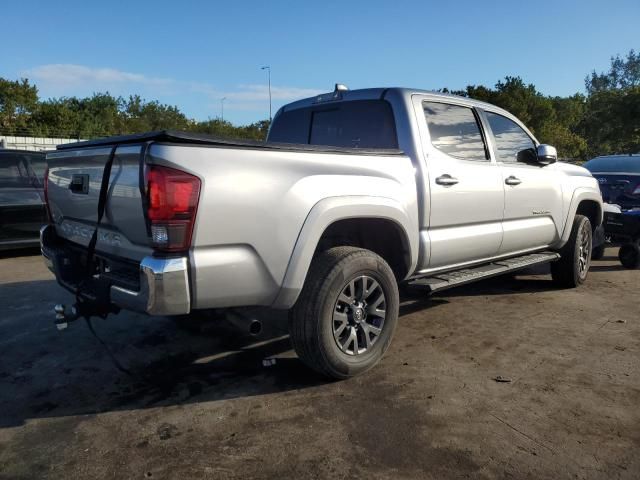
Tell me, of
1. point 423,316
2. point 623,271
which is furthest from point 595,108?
point 423,316

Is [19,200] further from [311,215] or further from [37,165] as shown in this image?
[311,215]

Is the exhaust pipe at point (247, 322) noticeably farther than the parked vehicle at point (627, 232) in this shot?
No

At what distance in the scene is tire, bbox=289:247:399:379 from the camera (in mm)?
3121

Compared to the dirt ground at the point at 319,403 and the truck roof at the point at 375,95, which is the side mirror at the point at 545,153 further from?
the dirt ground at the point at 319,403

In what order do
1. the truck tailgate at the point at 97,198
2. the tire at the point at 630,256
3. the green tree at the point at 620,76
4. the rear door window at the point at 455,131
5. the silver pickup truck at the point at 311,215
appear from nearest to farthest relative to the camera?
the silver pickup truck at the point at 311,215
the truck tailgate at the point at 97,198
the rear door window at the point at 455,131
the tire at the point at 630,256
the green tree at the point at 620,76

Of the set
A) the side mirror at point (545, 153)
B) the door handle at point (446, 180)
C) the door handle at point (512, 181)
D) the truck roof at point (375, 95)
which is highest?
the truck roof at point (375, 95)

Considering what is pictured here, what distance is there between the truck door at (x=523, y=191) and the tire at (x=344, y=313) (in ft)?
5.81

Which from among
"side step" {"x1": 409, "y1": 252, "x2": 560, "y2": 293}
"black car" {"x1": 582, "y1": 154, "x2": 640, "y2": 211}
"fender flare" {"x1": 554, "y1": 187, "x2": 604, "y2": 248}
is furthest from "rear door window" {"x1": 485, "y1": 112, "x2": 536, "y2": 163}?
"black car" {"x1": 582, "y1": 154, "x2": 640, "y2": 211}

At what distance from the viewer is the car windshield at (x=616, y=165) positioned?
370 inches

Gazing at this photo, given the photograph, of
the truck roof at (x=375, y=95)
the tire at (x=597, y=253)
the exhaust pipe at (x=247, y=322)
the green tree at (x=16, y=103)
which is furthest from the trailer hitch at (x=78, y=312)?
the green tree at (x=16, y=103)

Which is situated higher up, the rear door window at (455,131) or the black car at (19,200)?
the rear door window at (455,131)

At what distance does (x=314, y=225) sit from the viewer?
3.01 metres

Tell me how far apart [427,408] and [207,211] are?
5.52ft

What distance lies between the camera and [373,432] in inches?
108
